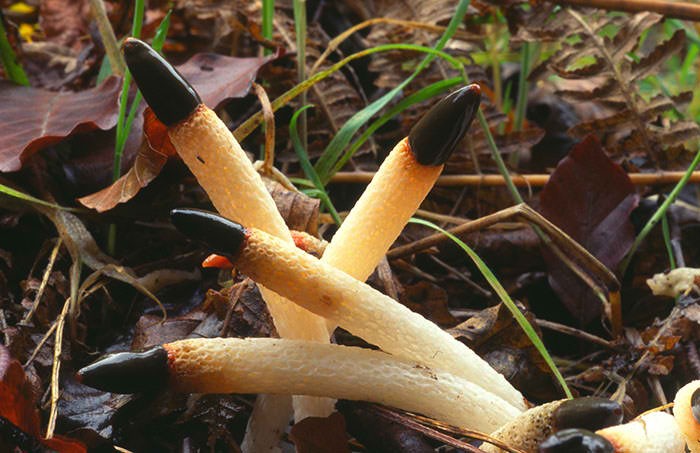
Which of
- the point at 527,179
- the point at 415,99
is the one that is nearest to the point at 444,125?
the point at 415,99

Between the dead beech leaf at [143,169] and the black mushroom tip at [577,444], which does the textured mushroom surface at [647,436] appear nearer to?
the black mushroom tip at [577,444]

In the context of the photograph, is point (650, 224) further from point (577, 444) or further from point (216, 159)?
point (216, 159)

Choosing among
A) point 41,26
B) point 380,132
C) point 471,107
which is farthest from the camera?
point 41,26

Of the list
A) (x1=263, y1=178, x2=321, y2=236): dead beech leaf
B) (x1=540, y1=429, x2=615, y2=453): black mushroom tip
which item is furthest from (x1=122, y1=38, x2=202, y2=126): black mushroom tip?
(x1=540, y1=429, x2=615, y2=453): black mushroom tip

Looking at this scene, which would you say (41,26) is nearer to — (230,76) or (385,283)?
(230,76)

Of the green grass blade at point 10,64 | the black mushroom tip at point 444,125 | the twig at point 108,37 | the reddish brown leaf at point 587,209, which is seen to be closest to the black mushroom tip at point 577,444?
the black mushroom tip at point 444,125

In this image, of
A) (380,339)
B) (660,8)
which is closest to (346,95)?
(660,8)
